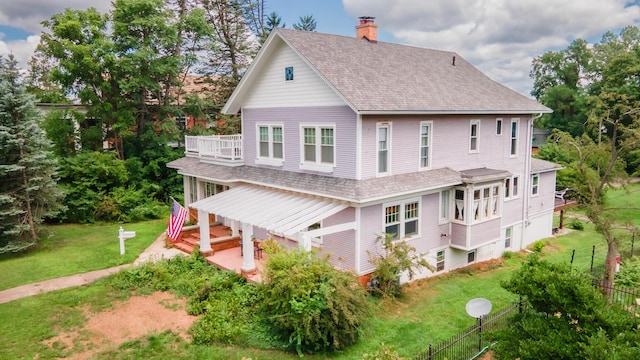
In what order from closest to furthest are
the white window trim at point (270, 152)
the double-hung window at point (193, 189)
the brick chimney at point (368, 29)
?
the white window trim at point (270, 152) < the brick chimney at point (368, 29) < the double-hung window at point (193, 189)

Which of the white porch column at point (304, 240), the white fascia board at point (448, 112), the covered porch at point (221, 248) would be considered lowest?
the covered porch at point (221, 248)

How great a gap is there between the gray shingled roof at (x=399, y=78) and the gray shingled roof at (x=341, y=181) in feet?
8.38

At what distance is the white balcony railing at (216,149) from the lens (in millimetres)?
20406

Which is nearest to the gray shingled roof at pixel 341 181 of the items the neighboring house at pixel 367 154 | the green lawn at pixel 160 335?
the neighboring house at pixel 367 154

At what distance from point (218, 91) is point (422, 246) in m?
25.6

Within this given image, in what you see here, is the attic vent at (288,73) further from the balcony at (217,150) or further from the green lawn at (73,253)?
the green lawn at (73,253)

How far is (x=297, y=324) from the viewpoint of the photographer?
36.0 feet

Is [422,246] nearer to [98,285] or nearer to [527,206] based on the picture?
[527,206]

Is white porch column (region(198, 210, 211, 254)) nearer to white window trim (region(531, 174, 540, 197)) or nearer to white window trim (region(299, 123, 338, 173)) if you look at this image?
white window trim (region(299, 123, 338, 173))

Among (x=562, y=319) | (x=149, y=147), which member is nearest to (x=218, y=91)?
(x=149, y=147)

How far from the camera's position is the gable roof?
15.3 metres

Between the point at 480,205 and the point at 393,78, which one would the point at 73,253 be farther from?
the point at 480,205

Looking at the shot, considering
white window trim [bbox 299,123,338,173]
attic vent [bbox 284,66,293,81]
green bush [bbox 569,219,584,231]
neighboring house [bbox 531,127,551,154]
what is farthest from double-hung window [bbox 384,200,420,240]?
neighboring house [bbox 531,127,551,154]

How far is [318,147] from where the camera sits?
16.3 metres
